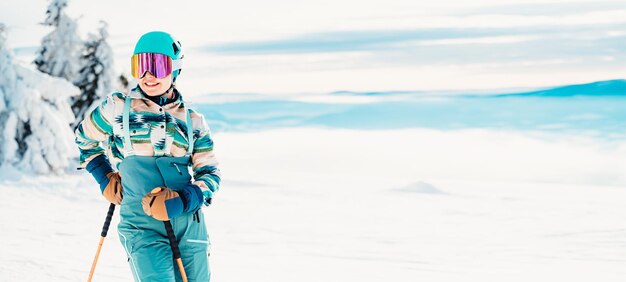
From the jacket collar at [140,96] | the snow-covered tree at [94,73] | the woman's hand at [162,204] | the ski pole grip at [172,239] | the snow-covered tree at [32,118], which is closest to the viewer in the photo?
the woman's hand at [162,204]

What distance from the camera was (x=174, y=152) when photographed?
Result: 12.6 feet

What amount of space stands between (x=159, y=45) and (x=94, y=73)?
2018cm

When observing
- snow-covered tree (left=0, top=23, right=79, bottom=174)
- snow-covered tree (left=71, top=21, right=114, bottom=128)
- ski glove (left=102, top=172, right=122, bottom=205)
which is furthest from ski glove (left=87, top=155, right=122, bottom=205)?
snow-covered tree (left=71, top=21, right=114, bottom=128)

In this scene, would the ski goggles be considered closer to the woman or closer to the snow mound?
the woman

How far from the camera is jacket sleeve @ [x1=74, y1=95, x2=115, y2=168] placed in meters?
3.89

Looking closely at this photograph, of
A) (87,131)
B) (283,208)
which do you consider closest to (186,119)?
(87,131)

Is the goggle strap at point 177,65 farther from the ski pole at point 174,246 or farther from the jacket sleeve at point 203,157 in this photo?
the ski pole at point 174,246

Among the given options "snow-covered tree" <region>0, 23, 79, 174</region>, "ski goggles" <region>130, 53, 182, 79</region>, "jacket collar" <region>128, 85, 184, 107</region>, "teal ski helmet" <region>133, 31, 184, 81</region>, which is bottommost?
"snow-covered tree" <region>0, 23, 79, 174</region>

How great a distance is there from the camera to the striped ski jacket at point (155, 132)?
150 inches

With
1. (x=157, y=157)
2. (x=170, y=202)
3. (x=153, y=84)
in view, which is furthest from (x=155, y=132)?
(x=170, y=202)

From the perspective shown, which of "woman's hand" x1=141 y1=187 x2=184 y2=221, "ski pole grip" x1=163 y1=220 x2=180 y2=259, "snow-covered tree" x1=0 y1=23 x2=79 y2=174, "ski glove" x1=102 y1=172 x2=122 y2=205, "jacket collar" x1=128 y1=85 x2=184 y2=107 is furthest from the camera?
"snow-covered tree" x1=0 y1=23 x2=79 y2=174

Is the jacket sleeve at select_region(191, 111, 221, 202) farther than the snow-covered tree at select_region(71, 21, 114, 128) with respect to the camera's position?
No

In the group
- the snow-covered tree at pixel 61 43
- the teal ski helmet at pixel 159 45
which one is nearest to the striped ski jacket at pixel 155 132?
the teal ski helmet at pixel 159 45

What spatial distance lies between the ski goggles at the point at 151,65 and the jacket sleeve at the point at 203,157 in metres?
0.27
